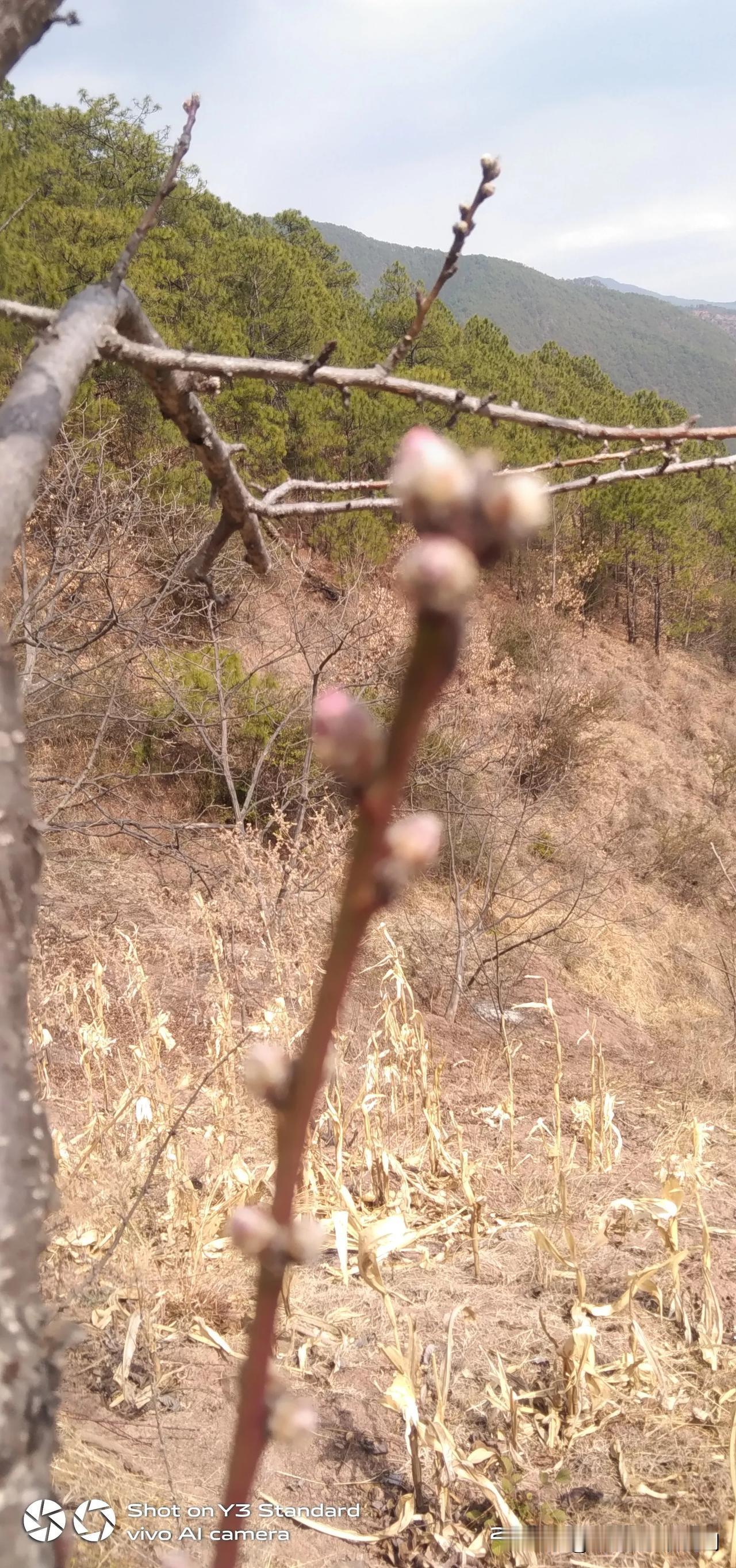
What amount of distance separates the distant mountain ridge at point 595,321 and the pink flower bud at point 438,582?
219 ft

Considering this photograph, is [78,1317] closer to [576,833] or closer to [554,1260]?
[554,1260]

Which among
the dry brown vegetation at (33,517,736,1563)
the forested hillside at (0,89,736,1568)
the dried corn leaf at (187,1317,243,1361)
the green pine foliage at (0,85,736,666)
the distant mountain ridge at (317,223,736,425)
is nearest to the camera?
the forested hillside at (0,89,736,1568)

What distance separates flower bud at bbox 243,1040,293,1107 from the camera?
266 millimetres

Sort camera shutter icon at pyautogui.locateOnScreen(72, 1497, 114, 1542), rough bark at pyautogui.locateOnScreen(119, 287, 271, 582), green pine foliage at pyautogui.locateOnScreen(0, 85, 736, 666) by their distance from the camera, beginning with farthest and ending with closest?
green pine foliage at pyautogui.locateOnScreen(0, 85, 736, 666) < camera shutter icon at pyautogui.locateOnScreen(72, 1497, 114, 1542) < rough bark at pyautogui.locateOnScreen(119, 287, 271, 582)

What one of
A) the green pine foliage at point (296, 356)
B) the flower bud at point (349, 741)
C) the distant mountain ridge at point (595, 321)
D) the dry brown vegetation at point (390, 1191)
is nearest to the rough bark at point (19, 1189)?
the flower bud at point (349, 741)

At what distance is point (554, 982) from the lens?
7.47m

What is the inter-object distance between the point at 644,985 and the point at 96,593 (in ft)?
18.3

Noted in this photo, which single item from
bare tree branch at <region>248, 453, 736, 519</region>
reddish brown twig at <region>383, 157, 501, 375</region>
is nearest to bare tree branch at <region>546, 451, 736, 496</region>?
bare tree branch at <region>248, 453, 736, 519</region>

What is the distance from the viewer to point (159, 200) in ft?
3.10

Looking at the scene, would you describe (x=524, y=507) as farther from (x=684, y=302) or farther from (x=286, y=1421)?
(x=684, y=302)

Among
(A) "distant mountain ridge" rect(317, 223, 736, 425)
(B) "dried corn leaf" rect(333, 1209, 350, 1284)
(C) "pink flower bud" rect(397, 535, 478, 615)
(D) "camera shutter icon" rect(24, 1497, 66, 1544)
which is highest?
(A) "distant mountain ridge" rect(317, 223, 736, 425)

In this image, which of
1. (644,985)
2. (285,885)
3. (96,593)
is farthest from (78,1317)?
(644,985)

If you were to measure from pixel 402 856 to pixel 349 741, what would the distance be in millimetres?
31

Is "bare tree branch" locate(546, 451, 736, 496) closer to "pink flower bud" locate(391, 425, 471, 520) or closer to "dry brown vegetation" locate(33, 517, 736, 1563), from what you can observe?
"pink flower bud" locate(391, 425, 471, 520)
